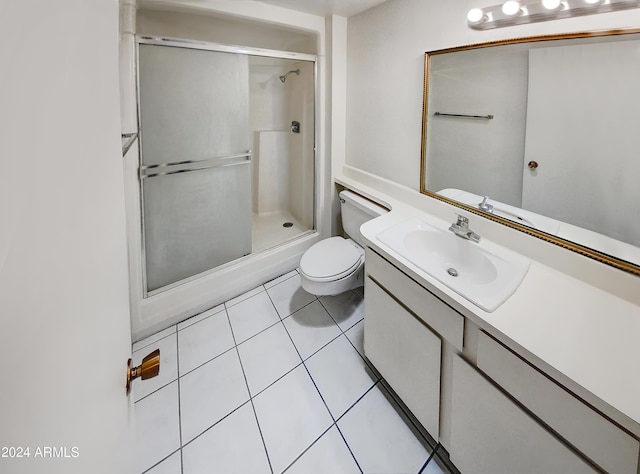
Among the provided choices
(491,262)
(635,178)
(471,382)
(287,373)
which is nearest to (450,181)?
(491,262)

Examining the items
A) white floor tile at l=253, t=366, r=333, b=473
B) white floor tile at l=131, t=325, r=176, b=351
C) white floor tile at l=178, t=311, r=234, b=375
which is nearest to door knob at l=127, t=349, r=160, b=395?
white floor tile at l=253, t=366, r=333, b=473

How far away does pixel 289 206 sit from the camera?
3.47m

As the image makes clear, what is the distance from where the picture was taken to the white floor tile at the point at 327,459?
4.15ft

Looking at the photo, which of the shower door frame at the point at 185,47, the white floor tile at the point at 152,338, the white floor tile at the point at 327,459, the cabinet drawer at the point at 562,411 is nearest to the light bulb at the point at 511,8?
the cabinet drawer at the point at 562,411

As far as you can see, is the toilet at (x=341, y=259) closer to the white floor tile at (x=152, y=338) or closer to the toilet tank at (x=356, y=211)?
the toilet tank at (x=356, y=211)

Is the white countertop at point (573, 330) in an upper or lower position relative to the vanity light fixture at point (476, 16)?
lower

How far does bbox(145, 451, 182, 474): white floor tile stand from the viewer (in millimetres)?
1252

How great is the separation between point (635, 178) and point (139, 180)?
2230mm

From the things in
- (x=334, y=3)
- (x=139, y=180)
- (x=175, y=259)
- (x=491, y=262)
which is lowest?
(x=175, y=259)

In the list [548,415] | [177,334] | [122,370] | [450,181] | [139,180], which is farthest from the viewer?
[177,334]

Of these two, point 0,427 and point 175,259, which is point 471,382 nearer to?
point 0,427

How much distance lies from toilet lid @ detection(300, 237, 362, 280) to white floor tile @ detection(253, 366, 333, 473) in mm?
594

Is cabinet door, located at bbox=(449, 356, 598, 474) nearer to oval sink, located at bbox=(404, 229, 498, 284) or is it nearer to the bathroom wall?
oval sink, located at bbox=(404, 229, 498, 284)

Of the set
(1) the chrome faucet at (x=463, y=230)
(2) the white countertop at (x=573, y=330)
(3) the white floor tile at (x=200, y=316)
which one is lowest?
(3) the white floor tile at (x=200, y=316)
